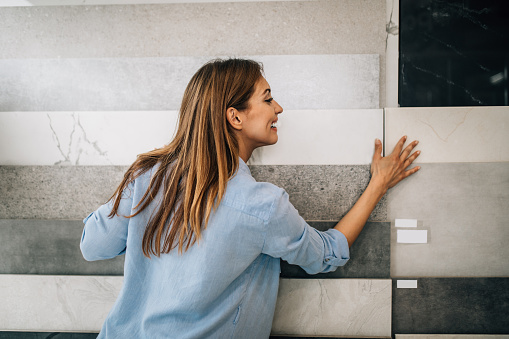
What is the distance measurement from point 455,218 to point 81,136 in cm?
146

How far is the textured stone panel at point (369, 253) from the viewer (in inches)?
44.2

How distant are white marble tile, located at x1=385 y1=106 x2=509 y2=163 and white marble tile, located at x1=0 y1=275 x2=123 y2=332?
121 centimetres

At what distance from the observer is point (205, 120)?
0.83 metres

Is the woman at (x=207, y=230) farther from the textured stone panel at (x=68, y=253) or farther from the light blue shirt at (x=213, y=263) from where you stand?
the textured stone panel at (x=68, y=253)

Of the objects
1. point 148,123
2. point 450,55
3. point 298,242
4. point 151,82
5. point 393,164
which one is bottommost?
point 298,242

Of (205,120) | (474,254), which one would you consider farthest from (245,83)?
(474,254)

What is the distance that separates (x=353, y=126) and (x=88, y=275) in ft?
3.78

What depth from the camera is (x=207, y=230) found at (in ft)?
2.45

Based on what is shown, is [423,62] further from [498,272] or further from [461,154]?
[498,272]

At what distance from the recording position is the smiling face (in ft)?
2.90

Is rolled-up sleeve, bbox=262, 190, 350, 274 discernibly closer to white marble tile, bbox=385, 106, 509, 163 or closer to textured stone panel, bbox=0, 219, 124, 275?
white marble tile, bbox=385, 106, 509, 163

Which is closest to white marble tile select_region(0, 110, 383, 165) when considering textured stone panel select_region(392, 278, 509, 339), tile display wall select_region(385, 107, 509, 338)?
tile display wall select_region(385, 107, 509, 338)

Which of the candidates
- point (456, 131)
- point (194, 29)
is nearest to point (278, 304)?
point (456, 131)

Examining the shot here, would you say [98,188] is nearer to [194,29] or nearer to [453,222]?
[194,29]
